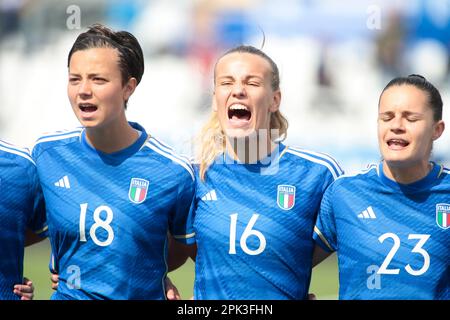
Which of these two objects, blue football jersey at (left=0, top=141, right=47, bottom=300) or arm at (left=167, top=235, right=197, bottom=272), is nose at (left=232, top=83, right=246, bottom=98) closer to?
arm at (left=167, top=235, right=197, bottom=272)

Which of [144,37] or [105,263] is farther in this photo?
[144,37]

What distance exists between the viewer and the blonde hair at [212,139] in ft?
16.1

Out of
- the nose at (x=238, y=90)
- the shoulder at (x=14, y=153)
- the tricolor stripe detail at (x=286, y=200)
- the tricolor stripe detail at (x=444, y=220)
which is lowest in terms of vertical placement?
the tricolor stripe detail at (x=444, y=220)

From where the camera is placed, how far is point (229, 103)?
15.7ft

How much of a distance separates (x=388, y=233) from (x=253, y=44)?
7.59m

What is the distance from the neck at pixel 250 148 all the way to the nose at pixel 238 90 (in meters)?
0.24

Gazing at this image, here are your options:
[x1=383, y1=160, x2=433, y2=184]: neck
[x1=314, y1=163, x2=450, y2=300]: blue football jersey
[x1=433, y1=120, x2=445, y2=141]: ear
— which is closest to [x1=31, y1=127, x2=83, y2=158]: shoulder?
[x1=314, y1=163, x2=450, y2=300]: blue football jersey

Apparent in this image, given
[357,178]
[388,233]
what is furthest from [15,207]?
[388,233]

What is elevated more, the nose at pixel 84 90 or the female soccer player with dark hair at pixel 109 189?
the nose at pixel 84 90

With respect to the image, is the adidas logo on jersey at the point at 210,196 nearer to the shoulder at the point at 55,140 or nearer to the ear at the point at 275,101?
the ear at the point at 275,101

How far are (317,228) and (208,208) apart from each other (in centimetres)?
56

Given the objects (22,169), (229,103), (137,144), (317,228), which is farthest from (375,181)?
(22,169)

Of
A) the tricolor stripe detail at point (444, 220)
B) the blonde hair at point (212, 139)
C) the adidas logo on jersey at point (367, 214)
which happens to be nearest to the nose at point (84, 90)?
the blonde hair at point (212, 139)
